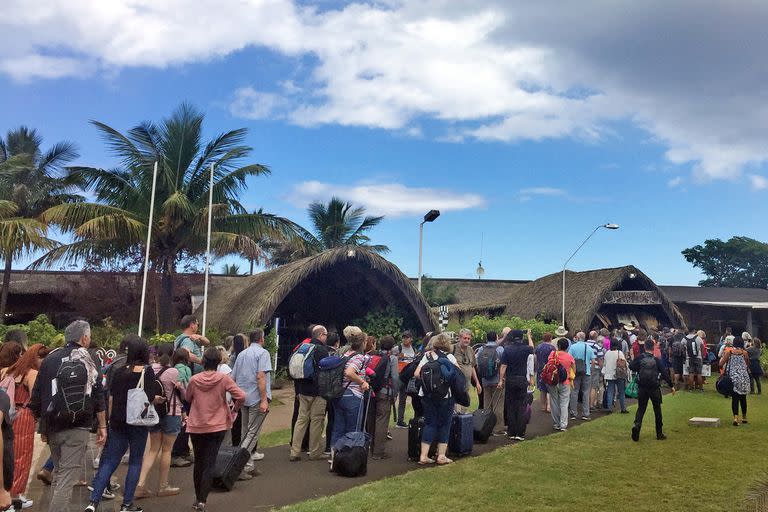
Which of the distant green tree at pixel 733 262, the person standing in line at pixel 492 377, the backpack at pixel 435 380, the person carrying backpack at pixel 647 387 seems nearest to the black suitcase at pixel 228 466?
the backpack at pixel 435 380

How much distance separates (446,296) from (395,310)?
63.1ft

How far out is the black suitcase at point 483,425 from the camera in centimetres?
941

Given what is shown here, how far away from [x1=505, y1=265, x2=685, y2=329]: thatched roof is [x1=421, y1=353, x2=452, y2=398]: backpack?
62.7 feet

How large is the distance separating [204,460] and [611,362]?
940cm

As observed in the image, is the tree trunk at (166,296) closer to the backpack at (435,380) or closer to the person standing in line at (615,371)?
the person standing in line at (615,371)

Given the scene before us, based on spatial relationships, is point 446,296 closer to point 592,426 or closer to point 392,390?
point 592,426

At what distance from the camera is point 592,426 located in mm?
11039

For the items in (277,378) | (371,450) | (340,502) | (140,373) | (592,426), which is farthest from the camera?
(277,378)

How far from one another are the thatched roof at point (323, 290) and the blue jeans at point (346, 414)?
8394mm

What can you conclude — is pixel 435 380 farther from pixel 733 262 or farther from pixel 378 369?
pixel 733 262

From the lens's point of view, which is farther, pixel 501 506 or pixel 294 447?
pixel 294 447

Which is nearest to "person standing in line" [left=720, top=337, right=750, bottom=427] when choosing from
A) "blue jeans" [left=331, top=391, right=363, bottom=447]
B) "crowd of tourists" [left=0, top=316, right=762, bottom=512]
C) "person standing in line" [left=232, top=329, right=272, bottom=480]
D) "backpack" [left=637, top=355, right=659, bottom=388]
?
"crowd of tourists" [left=0, top=316, right=762, bottom=512]

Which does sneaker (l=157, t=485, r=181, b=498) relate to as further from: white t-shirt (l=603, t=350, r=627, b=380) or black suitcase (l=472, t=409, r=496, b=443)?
white t-shirt (l=603, t=350, r=627, b=380)

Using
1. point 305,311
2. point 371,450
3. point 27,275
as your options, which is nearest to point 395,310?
point 305,311
